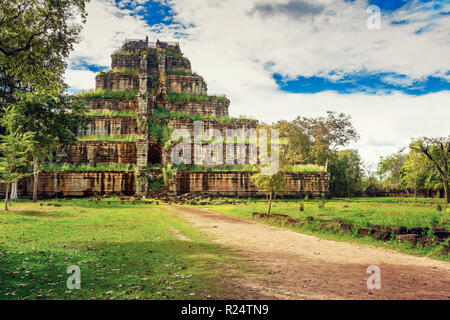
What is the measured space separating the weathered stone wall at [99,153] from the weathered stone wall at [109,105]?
6.72 metres

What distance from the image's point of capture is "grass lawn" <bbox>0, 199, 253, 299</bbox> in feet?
18.9

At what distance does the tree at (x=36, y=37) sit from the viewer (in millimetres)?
10875

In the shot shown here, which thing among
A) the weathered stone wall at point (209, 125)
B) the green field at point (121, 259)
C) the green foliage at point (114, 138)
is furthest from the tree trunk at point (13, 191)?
the weathered stone wall at point (209, 125)

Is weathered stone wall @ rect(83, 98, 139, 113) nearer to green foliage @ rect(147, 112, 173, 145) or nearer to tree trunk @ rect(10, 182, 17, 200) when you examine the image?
green foliage @ rect(147, 112, 173, 145)

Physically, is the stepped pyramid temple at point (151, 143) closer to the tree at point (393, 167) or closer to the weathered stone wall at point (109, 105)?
the weathered stone wall at point (109, 105)

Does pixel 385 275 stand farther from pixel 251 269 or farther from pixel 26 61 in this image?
pixel 26 61

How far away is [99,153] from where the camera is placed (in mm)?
35312

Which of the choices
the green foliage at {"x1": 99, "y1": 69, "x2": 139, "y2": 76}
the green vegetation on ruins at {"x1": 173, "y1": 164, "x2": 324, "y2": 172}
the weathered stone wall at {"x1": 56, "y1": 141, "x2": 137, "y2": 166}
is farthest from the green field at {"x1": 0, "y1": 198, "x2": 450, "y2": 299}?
Result: the green foliage at {"x1": 99, "y1": 69, "x2": 139, "y2": 76}

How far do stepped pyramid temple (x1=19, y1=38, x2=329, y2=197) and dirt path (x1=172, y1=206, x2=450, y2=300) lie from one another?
2205 centimetres
